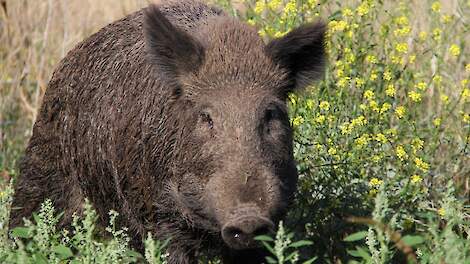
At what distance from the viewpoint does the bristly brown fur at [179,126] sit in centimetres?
529

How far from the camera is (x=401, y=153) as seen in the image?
6.56m

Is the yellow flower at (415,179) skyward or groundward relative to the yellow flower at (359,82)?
groundward

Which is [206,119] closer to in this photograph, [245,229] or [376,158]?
[245,229]

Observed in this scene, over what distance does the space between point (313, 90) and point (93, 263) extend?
274 centimetres

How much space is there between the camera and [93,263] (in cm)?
477

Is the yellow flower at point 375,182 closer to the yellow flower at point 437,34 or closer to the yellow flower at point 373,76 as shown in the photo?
the yellow flower at point 373,76

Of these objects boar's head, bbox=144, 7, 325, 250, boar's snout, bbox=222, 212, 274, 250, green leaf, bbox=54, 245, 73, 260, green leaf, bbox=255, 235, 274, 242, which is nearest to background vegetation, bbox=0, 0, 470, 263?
Result: boar's head, bbox=144, 7, 325, 250

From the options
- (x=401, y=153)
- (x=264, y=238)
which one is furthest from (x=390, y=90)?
(x=264, y=238)

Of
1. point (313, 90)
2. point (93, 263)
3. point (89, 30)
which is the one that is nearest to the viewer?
point (93, 263)

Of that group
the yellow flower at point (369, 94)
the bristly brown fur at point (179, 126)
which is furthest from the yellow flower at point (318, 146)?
the bristly brown fur at point (179, 126)

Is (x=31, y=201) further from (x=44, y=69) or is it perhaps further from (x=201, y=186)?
(x=44, y=69)

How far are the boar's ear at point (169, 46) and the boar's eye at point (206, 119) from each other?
32 cm

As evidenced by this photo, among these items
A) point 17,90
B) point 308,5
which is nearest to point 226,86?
point 308,5

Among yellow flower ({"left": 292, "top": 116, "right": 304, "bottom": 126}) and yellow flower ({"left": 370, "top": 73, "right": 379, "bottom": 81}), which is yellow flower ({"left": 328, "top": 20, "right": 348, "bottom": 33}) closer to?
yellow flower ({"left": 370, "top": 73, "right": 379, "bottom": 81})
